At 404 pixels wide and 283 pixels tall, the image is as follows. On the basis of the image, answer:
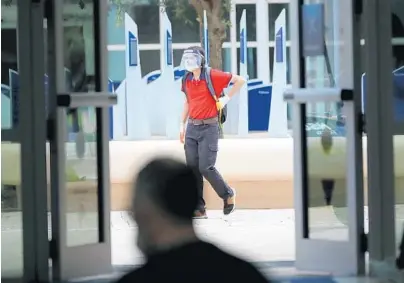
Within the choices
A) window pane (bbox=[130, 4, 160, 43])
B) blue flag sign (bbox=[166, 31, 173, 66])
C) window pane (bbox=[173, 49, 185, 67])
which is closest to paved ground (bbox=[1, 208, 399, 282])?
blue flag sign (bbox=[166, 31, 173, 66])

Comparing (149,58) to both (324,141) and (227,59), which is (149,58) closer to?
(227,59)

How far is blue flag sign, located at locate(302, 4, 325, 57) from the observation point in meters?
5.72

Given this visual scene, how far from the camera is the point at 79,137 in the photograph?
564cm

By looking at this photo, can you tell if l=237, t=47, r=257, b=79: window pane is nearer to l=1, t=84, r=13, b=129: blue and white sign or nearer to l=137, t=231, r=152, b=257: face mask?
l=1, t=84, r=13, b=129: blue and white sign

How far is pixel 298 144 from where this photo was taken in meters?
5.75

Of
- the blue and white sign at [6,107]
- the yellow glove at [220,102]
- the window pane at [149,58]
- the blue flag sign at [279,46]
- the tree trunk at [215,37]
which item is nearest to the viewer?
the blue and white sign at [6,107]

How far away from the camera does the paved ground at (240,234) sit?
17.3 feet

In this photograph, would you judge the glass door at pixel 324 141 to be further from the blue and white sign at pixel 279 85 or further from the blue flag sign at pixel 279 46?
the blue flag sign at pixel 279 46

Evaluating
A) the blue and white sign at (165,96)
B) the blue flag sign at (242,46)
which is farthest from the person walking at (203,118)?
the blue flag sign at (242,46)

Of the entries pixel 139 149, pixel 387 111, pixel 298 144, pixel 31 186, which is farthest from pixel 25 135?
pixel 139 149

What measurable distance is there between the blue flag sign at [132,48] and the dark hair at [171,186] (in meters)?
17.1

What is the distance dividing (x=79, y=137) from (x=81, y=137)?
0.02 meters

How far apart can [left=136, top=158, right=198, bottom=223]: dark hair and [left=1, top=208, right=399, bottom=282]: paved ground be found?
6.25 feet

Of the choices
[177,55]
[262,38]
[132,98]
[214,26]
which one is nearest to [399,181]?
[214,26]
